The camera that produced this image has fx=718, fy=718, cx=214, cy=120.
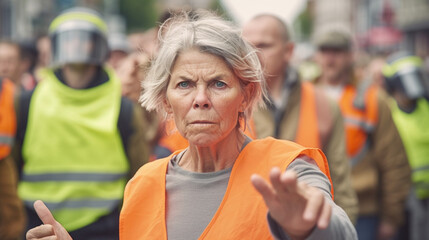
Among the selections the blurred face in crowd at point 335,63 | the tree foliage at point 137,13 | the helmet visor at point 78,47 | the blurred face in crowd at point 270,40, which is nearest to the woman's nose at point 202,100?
the blurred face in crowd at point 270,40

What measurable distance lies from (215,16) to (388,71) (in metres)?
5.30

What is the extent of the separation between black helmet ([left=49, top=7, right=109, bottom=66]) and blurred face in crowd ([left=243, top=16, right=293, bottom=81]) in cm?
132

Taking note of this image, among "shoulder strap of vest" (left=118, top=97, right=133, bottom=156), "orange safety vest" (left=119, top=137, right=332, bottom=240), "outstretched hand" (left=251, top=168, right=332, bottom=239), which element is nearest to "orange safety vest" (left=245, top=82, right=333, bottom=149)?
"shoulder strap of vest" (left=118, top=97, right=133, bottom=156)

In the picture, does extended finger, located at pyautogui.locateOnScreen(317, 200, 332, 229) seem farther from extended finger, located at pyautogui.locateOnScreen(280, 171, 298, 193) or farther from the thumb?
the thumb

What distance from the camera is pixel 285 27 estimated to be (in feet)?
17.2

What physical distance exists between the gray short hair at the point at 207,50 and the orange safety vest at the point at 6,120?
6.99 feet

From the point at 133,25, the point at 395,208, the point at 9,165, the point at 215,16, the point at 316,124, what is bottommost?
the point at 133,25

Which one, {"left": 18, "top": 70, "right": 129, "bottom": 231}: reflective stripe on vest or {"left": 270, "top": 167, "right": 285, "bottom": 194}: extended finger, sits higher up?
{"left": 270, "top": 167, "right": 285, "bottom": 194}: extended finger

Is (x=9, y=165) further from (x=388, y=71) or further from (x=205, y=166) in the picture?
(x=388, y=71)

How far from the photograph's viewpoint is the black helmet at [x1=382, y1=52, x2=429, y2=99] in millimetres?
7523

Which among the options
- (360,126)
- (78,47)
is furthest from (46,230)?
(360,126)

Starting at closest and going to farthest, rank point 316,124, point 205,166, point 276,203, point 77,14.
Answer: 1. point 276,203
2. point 205,166
3. point 316,124
4. point 77,14

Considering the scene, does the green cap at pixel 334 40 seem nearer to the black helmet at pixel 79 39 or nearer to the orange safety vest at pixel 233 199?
the black helmet at pixel 79 39

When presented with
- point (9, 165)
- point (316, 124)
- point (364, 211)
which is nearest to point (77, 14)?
point (9, 165)
